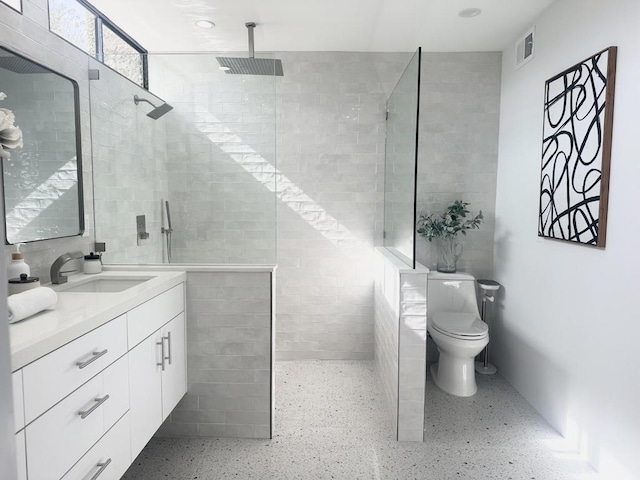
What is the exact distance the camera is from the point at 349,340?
3664 millimetres

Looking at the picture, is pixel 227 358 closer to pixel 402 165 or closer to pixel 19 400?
pixel 19 400

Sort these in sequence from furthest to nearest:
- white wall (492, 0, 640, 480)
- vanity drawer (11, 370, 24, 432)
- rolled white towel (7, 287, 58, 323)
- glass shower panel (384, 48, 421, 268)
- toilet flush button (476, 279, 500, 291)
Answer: toilet flush button (476, 279, 500, 291) → glass shower panel (384, 48, 421, 268) → white wall (492, 0, 640, 480) → rolled white towel (7, 287, 58, 323) → vanity drawer (11, 370, 24, 432)

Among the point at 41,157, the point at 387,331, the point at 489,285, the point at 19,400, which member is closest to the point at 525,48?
the point at 489,285

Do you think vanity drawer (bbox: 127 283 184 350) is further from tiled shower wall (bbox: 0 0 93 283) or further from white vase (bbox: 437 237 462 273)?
white vase (bbox: 437 237 462 273)

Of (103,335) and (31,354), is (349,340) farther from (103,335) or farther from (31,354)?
(31,354)

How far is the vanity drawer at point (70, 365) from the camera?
1217 millimetres

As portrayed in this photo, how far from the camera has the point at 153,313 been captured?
6.59 feet

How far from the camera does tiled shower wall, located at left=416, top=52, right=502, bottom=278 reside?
3.42 metres

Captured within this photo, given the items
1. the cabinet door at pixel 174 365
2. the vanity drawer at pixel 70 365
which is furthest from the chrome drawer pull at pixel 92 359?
the cabinet door at pixel 174 365

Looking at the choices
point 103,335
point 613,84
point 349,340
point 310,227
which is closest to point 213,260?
point 103,335

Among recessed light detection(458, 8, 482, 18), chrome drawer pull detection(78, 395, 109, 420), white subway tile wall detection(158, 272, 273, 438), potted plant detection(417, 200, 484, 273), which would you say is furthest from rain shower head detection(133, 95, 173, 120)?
potted plant detection(417, 200, 484, 273)

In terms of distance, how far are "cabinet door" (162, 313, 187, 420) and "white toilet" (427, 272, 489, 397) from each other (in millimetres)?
1709

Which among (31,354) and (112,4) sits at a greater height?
(112,4)

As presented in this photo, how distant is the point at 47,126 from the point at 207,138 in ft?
2.57
